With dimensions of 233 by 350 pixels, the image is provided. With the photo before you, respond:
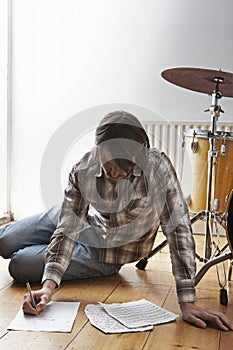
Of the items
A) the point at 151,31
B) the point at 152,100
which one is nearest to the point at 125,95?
the point at 152,100

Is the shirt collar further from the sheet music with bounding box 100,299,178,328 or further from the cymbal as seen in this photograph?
the cymbal

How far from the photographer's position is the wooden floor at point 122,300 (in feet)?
4.66

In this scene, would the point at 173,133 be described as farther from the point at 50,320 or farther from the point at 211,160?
the point at 50,320

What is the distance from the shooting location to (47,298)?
159 cm

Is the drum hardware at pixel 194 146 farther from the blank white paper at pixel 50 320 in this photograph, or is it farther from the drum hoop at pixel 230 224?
the blank white paper at pixel 50 320

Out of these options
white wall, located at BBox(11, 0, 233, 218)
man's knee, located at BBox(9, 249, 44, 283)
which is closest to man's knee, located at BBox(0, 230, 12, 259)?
man's knee, located at BBox(9, 249, 44, 283)

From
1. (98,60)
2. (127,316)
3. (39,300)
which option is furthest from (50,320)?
(98,60)

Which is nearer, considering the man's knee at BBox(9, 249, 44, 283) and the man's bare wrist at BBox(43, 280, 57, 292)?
the man's bare wrist at BBox(43, 280, 57, 292)

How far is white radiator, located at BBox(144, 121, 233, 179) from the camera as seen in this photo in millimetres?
3137

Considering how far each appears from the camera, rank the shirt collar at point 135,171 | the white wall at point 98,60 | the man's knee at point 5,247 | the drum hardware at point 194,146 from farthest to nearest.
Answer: the white wall at point 98,60, the drum hardware at point 194,146, the man's knee at point 5,247, the shirt collar at point 135,171

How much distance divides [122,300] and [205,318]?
349mm

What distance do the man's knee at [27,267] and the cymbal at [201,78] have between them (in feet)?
3.09

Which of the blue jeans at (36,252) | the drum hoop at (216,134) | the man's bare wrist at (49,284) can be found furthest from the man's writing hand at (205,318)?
the drum hoop at (216,134)

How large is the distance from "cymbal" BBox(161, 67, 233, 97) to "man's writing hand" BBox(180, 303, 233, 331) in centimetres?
102
